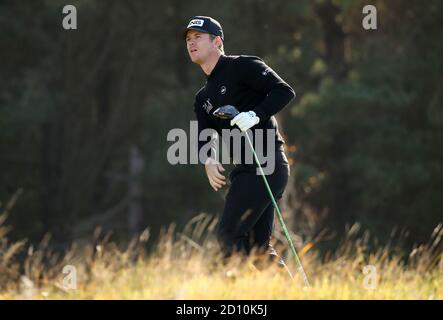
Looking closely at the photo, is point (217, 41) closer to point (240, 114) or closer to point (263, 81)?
point (263, 81)

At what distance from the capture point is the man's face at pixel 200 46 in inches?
266

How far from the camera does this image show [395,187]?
76.2 feet

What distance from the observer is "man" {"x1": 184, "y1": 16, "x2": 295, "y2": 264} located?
6.48m

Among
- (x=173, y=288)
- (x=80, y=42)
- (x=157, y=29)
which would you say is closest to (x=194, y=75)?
(x=157, y=29)

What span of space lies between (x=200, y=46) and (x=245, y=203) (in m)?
1.18

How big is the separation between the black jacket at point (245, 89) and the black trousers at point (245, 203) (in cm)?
26

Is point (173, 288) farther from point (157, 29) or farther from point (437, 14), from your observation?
point (157, 29)

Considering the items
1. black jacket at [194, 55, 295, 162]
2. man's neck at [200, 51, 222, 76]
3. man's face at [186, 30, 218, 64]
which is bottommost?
black jacket at [194, 55, 295, 162]

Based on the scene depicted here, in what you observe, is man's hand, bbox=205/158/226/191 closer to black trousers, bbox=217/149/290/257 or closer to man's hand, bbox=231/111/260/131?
black trousers, bbox=217/149/290/257

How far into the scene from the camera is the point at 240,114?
629 centimetres

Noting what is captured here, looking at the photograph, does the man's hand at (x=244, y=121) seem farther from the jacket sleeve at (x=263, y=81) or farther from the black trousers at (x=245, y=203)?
the black trousers at (x=245, y=203)

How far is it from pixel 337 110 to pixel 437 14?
Answer: 343 cm

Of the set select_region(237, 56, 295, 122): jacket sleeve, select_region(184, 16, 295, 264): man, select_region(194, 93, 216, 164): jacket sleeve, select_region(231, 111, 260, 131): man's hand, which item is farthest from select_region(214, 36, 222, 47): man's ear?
select_region(231, 111, 260, 131): man's hand

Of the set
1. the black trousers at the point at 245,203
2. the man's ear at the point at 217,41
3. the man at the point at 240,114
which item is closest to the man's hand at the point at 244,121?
the man at the point at 240,114
